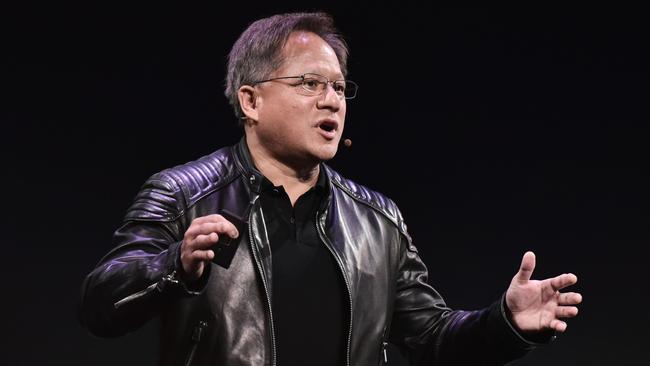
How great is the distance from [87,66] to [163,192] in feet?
3.60

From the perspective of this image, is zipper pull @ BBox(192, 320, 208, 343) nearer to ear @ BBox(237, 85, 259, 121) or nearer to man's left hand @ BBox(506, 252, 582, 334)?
ear @ BBox(237, 85, 259, 121)

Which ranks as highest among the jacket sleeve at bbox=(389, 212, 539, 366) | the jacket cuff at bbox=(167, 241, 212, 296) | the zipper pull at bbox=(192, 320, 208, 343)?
the jacket cuff at bbox=(167, 241, 212, 296)

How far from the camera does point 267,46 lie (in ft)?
7.23

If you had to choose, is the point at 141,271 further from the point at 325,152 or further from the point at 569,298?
the point at 569,298

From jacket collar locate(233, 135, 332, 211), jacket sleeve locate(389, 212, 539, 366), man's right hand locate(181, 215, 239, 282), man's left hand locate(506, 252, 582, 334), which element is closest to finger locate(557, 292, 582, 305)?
man's left hand locate(506, 252, 582, 334)

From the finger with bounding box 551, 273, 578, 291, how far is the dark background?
1464 millimetres

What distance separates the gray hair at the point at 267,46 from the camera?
7.20 feet

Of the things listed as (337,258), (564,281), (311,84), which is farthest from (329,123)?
(564,281)

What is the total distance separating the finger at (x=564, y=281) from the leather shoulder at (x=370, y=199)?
2.01ft

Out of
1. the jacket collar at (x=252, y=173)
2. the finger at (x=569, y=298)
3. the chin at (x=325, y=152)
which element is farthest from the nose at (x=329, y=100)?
the finger at (x=569, y=298)

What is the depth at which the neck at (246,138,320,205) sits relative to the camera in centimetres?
216

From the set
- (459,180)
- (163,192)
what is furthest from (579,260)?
(163,192)

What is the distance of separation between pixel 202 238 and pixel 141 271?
0.81ft

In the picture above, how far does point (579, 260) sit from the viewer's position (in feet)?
10.4
